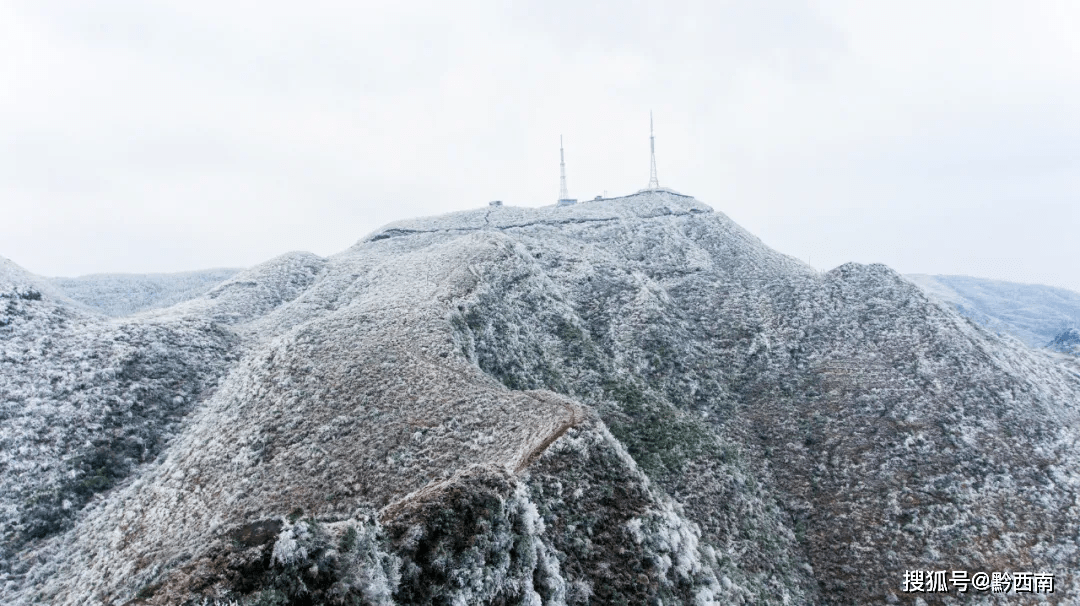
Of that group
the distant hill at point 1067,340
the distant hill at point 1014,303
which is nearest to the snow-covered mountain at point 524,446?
the distant hill at point 1067,340

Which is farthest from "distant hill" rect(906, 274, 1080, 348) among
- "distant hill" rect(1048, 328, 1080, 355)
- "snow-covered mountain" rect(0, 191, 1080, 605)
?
"snow-covered mountain" rect(0, 191, 1080, 605)

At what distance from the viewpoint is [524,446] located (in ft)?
67.0

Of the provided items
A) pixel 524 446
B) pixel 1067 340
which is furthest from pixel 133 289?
pixel 1067 340

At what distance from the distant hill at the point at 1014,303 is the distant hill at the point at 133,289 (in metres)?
150

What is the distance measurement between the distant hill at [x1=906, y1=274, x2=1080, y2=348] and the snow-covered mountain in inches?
4288

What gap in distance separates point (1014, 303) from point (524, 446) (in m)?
191

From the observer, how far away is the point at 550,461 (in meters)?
19.3

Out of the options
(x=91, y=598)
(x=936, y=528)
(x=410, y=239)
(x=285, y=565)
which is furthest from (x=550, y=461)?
(x=410, y=239)

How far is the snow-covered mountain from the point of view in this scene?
15305mm

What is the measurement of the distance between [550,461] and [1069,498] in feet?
92.0

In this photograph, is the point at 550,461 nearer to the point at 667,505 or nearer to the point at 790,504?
the point at 667,505

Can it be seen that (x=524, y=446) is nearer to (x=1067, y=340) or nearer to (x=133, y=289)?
(x=133, y=289)

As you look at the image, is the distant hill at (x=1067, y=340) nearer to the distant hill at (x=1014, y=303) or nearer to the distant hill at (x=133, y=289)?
the distant hill at (x=1014, y=303)

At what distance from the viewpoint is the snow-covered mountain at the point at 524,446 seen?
603 inches
